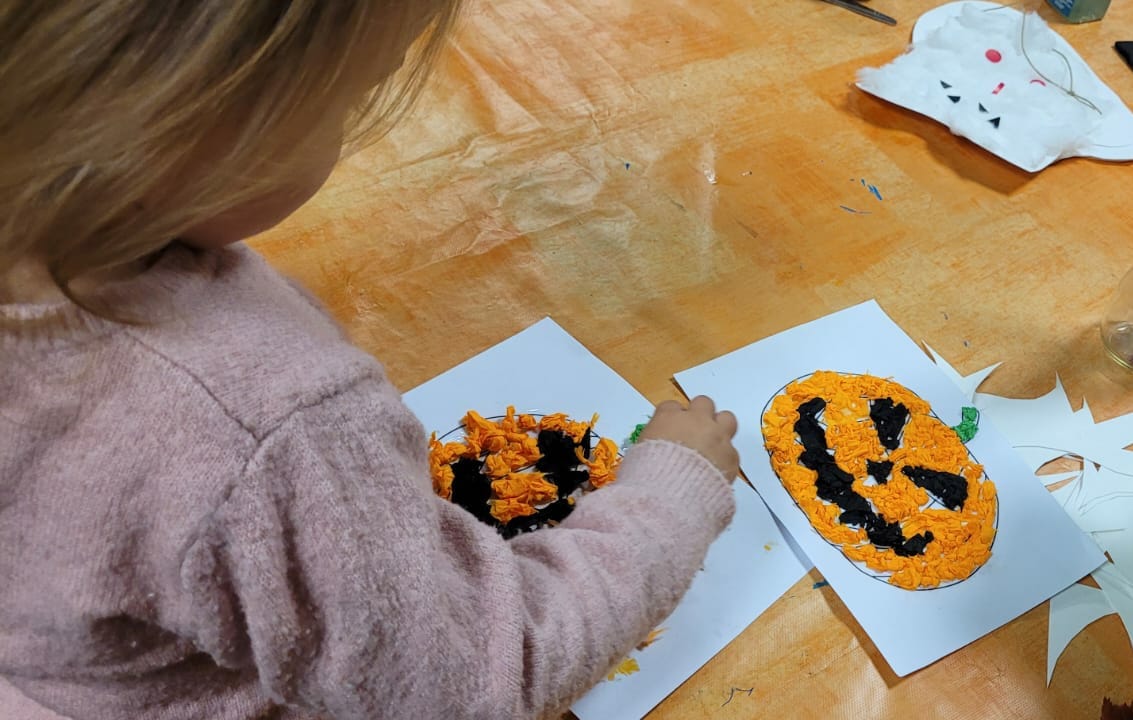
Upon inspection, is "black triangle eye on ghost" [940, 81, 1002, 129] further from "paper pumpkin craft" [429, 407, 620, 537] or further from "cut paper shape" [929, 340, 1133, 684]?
"paper pumpkin craft" [429, 407, 620, 537]

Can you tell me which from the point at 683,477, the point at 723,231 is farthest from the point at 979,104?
the point at 683,477

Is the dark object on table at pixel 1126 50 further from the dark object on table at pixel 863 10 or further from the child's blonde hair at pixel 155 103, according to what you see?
the child's blonde hair at pixel 155 103

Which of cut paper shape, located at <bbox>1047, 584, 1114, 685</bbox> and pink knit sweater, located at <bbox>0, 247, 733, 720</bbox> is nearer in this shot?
pink knit sweater, located at <bbox>0, 247, 733, 720</bbox>

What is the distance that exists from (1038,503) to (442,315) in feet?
1.61

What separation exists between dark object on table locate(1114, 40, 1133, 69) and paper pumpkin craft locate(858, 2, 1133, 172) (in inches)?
2.4

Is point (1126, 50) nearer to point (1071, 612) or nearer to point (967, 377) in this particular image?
point (967, 377)

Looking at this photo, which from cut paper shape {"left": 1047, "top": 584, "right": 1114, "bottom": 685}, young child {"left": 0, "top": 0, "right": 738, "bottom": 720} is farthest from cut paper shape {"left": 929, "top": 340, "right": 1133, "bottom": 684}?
young child {"left": 0, "top": 0, "right": 738, "bottom": 720}

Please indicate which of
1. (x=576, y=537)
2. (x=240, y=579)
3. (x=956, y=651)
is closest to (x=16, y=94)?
(x=240, y=579)

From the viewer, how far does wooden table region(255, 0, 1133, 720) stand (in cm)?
59

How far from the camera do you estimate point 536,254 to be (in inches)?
30.7

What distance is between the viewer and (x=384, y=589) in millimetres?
384

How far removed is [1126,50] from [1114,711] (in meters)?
0.82

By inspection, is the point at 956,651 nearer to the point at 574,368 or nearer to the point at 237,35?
the point at 574,368

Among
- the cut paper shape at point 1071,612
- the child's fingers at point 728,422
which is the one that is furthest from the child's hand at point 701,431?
the cut paper shape at point 1071,612
